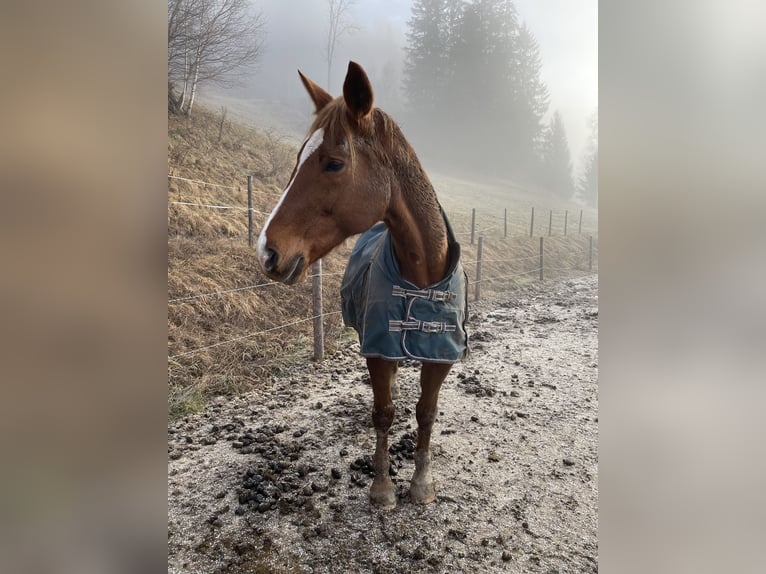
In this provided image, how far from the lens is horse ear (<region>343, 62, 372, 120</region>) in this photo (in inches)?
34.2

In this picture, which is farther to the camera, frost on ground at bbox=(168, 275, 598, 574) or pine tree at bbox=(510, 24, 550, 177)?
pine tree at bbox=(510, 24, 550, 177)

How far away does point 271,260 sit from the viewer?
873 millimetres

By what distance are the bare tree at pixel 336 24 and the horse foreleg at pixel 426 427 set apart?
1.20m

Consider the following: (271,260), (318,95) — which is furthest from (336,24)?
(271,260)

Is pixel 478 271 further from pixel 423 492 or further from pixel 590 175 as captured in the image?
pixel 423 492

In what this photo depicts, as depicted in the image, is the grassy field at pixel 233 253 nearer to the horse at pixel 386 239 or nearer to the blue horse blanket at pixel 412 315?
the horse at pixel 386 239

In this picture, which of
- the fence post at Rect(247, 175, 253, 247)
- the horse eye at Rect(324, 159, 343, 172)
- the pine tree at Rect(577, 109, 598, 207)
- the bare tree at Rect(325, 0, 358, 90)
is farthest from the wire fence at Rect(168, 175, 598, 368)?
the horse eye at Rect(324, 159, 343, 172)

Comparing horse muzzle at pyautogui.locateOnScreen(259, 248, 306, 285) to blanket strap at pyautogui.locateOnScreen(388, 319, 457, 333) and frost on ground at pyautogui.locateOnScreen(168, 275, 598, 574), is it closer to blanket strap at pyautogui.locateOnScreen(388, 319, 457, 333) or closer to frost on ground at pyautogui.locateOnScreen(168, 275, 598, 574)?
blanket strap at pyautogui.locateOnScreen(388, 319, 457, 333)

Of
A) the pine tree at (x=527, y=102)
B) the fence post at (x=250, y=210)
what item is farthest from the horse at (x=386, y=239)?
the pine tree at (x=527, y=102)

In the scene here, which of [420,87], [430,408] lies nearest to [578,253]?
[420,87]

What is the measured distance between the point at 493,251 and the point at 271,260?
7.34ft

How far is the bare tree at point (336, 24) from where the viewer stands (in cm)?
150

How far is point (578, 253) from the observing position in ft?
7.29
